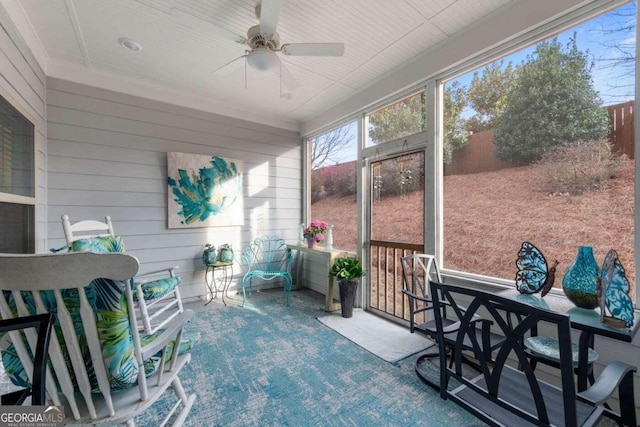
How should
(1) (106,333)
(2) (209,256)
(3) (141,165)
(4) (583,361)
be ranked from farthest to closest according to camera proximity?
1. (2) (209,256)
2. (3) (141,165)
3. (4) (583,361)
4. (1) (106,333)

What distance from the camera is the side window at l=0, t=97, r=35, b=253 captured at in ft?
6.29

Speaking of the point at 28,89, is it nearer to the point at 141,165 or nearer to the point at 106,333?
the point at 141,165

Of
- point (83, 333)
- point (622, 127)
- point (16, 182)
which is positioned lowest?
point (83, 333)

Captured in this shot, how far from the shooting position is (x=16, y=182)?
2.12 meters

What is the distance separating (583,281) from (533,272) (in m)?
0.26

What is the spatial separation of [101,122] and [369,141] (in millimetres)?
3157

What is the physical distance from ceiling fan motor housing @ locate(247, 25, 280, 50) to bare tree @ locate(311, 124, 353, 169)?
1.81 meters

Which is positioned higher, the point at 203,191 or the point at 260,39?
the point at 260,39

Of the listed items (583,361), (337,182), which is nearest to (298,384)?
(583,361)

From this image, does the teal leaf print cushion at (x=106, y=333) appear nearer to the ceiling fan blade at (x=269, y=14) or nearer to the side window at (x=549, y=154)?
the ceiling fan blade at (x=269, y=14)

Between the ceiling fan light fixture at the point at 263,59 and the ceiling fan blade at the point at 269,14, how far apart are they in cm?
13

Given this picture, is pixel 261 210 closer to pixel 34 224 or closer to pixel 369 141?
pixel 369 141

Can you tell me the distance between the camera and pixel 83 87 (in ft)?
9.91

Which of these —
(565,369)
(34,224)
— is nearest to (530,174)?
(565,369)
